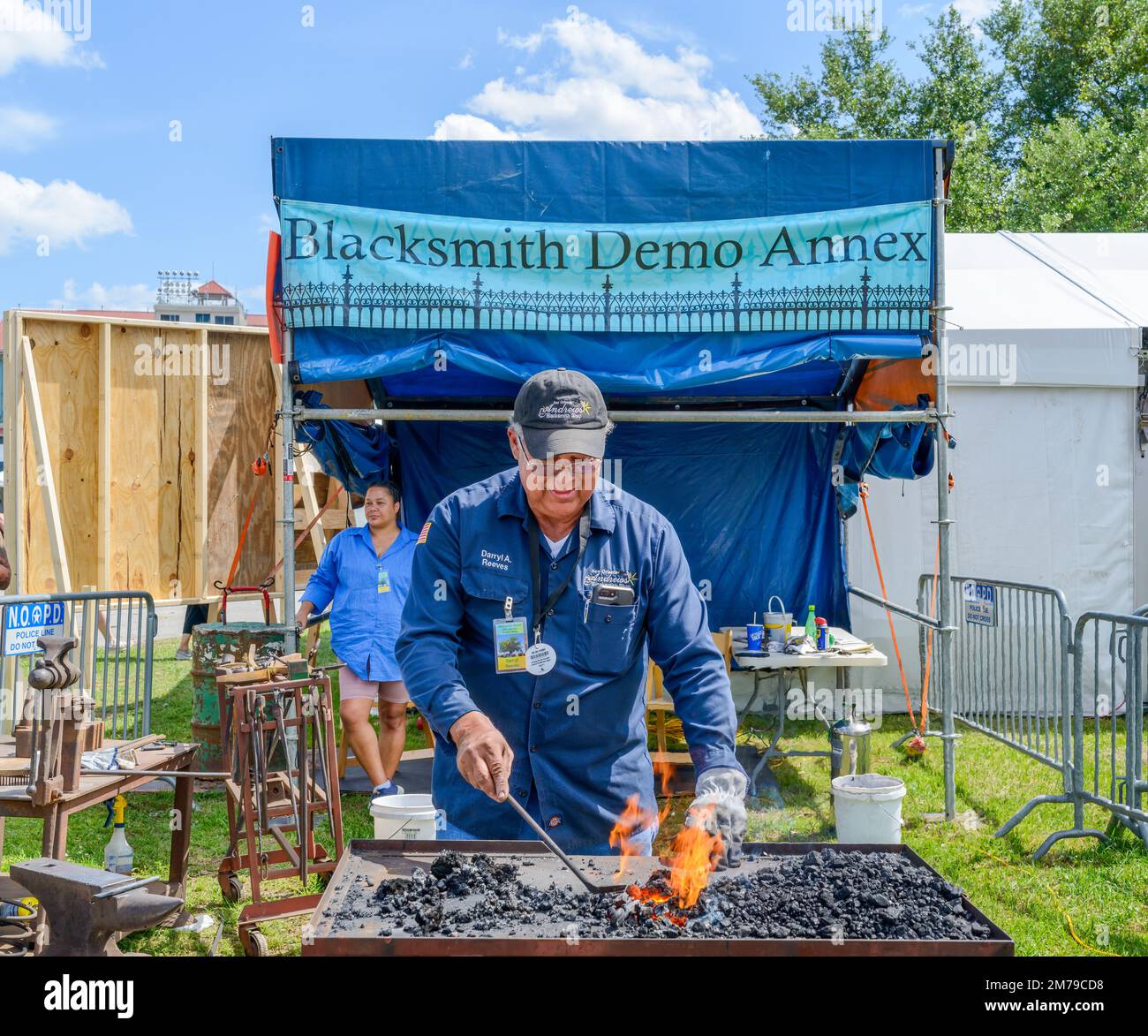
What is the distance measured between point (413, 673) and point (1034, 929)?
3.45m

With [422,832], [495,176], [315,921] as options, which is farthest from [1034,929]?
[495,176]

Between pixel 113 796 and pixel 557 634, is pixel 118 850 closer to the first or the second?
pixel 113 796

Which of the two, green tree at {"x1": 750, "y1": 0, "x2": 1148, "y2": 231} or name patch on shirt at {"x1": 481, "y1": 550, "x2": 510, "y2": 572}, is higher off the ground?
green tree at {"x1": 750, "y1": 0, "x2": 1148, "y2": 231}

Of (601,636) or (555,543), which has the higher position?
(555,543)

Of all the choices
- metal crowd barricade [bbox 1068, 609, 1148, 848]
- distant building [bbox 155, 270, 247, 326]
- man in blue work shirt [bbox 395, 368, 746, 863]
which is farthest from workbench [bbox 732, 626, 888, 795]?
distant building [bbox 155, 270, 247, 326]

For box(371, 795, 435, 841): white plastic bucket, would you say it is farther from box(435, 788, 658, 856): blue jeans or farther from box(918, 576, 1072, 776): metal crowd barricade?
box(918, 576, 1072, 776): metal crowd barricade

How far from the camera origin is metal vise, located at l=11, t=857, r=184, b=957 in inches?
117

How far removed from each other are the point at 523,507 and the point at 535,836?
0.97 metres

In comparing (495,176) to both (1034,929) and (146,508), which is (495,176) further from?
(146,508)

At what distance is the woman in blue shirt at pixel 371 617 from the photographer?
6055 mm

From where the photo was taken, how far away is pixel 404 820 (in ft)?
15.1

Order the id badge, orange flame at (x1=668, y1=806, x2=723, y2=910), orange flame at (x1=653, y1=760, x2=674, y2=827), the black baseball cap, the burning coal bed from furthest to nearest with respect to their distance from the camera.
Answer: orange flame at (x1=653, y1=760, x2=674, y2=827)
the id badge
the black baseball cap
orange flame at (x1=668, y1=806, x2=723, y2=910)
the burning coal bed

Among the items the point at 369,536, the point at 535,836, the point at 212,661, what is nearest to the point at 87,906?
the point at 535,836

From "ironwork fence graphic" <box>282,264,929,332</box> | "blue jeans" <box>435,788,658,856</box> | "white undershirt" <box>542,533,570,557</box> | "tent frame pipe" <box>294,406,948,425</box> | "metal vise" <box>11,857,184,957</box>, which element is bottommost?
"metal vise" <box>11,857,184,957</box>
